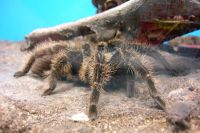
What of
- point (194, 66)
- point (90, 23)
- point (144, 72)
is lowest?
point (194, 66)

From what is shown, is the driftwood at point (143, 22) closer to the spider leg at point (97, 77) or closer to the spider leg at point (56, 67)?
the spider leg at point (56, 67)

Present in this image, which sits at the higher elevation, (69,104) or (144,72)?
(144,72)

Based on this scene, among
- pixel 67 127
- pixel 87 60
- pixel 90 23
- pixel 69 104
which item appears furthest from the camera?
pixel 90 23

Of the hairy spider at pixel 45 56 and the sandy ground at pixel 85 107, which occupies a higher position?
the hairy spider at pixel 45 56

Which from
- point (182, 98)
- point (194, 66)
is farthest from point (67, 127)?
point (194, 66)

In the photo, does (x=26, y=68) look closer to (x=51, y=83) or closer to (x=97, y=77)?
(x=51, y=83)

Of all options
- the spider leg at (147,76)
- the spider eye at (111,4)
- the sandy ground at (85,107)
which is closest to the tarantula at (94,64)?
the spider leg at (147,76)

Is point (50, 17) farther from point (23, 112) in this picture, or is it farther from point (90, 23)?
point (23, 112)

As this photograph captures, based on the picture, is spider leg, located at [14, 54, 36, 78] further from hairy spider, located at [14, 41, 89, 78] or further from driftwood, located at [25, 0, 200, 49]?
driftwood, located at [25, 0, 200, 49]
